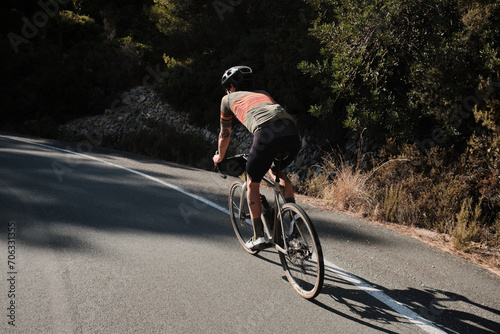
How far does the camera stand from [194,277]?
3902 millimetres

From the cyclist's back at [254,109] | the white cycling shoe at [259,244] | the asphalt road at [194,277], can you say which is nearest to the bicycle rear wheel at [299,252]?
the asphalt road at [194,277]

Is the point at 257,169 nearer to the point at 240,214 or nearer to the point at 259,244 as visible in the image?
the point at 259,244

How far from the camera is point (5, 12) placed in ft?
73.1

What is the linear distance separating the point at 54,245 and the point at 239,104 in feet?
8.96

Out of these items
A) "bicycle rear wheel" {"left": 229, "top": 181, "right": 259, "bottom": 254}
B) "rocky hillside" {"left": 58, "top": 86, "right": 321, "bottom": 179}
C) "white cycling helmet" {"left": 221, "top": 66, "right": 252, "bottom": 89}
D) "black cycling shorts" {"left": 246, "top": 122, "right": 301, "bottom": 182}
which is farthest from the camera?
"rocky hillside" {"left": 58, "top": 86, "right": 321, "bottom": 179}

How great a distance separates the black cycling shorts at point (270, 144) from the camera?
3783mm

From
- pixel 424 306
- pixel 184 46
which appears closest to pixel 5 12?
pixel 184 46

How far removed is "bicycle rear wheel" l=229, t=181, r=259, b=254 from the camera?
16.0 feet

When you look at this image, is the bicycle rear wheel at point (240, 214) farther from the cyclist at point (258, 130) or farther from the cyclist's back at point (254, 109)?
the cyclist's back at point (254, 109)

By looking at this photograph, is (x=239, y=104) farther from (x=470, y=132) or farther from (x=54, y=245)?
(x=470, y=132)

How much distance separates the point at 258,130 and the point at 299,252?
128cm

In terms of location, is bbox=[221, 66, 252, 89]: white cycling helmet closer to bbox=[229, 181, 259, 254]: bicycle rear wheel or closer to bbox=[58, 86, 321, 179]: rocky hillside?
bbox=[229, 181, 259, 254]: bicycle rear wheel

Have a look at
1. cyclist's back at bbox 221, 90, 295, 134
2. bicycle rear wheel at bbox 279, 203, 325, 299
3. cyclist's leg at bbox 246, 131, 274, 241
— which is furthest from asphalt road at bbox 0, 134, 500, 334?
cyclist's back at bbox 221, 90, 295, 134

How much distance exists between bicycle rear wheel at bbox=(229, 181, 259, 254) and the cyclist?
614mm
